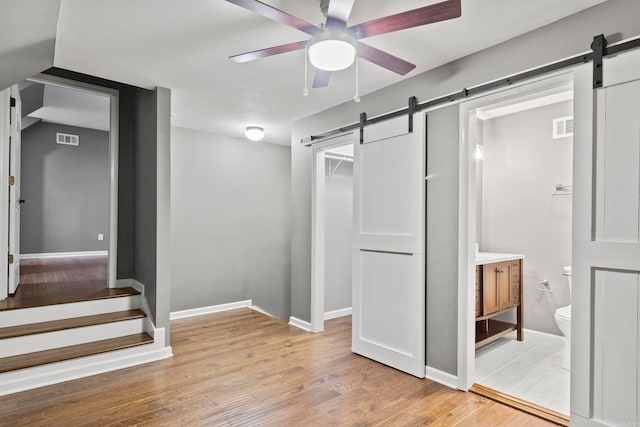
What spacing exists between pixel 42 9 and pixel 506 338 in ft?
15.6

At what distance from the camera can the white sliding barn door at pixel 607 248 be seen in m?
1.81

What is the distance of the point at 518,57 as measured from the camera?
2301 millimetres

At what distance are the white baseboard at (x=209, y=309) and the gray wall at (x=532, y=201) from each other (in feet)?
11.4

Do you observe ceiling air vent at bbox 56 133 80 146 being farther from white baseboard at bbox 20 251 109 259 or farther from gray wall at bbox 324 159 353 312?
gray wall at bbox 324 159 353 312

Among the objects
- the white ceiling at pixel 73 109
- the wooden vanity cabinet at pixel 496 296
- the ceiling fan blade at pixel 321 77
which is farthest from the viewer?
the white ceiling at pixel 73 109

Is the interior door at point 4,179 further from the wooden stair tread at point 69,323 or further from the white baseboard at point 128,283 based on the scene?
the white baseboard at point 128,283

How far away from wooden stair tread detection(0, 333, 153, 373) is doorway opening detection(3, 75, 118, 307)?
1.98 meters

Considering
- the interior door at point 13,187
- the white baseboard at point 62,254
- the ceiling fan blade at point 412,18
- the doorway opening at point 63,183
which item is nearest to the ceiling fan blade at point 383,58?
the ceiling fan blade at point 412,18

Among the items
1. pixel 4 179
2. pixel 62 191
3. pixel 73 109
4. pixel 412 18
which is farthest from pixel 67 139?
pixel 412 18

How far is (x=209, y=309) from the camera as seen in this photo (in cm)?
493

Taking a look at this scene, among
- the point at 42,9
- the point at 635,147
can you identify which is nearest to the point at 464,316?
the point at 635,147

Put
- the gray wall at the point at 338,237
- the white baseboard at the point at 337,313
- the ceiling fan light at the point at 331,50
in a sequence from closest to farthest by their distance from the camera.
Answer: the ceiling fan light at the point at 331,50
the white baseboard at the point at 337,313
the gray wall at the point at 338,237

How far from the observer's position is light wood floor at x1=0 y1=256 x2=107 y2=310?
3299 millimetres

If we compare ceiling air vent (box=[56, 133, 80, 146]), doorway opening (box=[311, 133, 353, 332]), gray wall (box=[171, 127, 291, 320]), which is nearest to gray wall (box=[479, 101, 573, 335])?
doorway opening (box=[311, 133, 353, 332])
